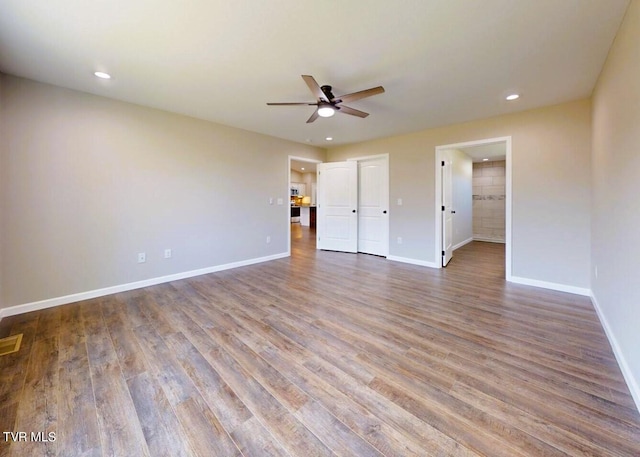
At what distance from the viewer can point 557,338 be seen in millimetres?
2246

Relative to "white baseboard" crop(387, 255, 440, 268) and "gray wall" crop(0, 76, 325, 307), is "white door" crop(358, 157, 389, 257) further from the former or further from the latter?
"gray wall" crop(0, 76, 325, 307)

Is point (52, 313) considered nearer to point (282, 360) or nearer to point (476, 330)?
point (282, 360)

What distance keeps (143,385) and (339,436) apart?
1.30 meters

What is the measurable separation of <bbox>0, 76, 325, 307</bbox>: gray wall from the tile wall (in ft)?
21.4

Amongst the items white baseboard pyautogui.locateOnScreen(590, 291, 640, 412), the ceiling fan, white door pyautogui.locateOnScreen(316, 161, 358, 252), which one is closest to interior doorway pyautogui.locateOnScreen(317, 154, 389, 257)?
white door pyautogui.locateOnScreen(316, 161, 358, 252)

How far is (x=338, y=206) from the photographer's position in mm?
6059

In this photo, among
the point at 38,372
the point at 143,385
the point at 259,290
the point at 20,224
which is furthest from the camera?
the point at 259,290

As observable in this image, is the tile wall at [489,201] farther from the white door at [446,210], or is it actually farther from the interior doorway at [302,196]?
the interior doorway at [302,196]

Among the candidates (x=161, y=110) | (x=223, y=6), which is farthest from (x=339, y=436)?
(x=161, y=110)

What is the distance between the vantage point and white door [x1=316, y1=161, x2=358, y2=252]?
5883 mm

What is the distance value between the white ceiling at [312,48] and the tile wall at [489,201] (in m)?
4.50

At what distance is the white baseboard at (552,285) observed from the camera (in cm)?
328

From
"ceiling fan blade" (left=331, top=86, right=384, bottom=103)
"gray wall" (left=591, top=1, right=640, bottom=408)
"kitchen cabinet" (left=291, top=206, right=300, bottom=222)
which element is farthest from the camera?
"kitchen cabinet" (left=291, top=206, right=300, bottom=222)

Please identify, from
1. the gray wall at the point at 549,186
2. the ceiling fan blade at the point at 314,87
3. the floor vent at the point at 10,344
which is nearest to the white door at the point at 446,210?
the gray wall at the point at 549,186
